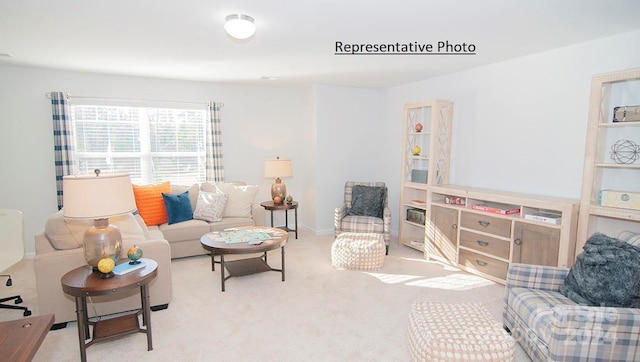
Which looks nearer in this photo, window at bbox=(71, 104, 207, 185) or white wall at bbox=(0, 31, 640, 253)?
white wall at bbox=(0, 31, 640, 253)

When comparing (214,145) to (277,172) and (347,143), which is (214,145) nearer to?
(277,172)

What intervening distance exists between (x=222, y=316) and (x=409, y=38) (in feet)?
9.57

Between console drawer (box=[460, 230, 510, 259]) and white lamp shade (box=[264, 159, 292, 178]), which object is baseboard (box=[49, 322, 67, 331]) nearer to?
white lamp shade (box=[264, 159, 292, 178])

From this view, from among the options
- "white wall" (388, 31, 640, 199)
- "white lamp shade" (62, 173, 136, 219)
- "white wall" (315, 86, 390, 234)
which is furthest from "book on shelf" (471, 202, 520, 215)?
"white lamp shade" (62, 173, 136, 219)

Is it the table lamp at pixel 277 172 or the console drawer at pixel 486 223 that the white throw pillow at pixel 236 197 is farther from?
the console drawer at pixel 486 223

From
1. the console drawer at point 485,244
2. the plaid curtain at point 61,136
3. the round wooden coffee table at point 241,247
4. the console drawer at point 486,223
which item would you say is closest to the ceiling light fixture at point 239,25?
the round wooden coffee table at point 241,247

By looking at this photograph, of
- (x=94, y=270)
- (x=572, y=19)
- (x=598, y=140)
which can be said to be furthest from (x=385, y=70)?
(x=94, y=270)

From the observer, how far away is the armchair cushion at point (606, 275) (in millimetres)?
2025

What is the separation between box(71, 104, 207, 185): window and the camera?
15.1 ft

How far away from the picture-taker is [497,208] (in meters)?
3.74

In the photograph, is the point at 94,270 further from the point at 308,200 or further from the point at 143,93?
the point at 308,200

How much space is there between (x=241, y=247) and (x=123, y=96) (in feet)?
9.98

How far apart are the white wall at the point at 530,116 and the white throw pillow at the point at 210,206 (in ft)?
10.4

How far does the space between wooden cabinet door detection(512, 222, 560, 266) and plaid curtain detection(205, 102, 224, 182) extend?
13.3 feet
